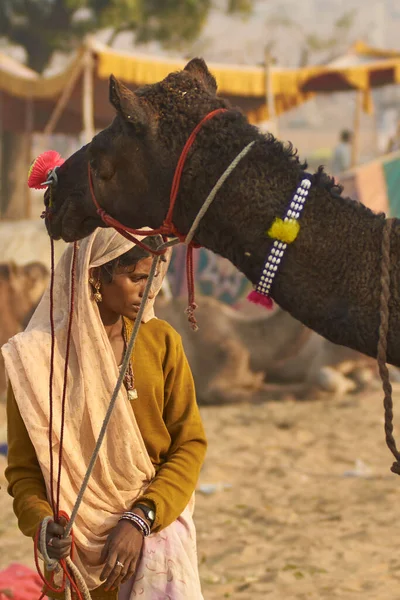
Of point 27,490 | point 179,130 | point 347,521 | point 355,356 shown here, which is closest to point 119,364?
point 27,490

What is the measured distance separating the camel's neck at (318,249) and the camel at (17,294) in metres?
8.20

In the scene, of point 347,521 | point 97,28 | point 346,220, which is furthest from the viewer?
point 97,28

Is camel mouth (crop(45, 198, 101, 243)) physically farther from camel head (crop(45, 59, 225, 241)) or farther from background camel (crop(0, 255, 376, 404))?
background camel (crop(0, 255, 376, 404))

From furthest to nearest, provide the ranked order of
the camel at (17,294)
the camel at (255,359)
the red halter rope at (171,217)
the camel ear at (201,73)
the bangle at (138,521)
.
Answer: the camel at (17,294) → the camel at (255,359) → the bangle at (138,521) → the camel ear at (201,73) → the red halter rope at (171,217)

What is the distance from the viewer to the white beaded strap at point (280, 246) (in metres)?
2.13

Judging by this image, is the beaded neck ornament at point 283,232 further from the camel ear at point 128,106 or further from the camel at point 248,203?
the camel ear at point 128,106

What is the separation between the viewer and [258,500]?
659 cm

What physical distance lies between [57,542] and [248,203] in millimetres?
1214

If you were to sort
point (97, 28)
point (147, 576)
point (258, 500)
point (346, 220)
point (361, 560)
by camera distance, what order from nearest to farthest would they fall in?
point (346, 220) < point (147, 576) < point (361, 560) < point (258, 500) < point (97, 28)

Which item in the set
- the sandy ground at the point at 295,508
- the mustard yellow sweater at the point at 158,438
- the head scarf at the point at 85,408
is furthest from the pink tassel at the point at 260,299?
the sandy ground at the point at 295,508

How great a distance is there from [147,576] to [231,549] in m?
2.86

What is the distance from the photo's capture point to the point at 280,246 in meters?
2.14

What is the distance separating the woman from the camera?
278 cm

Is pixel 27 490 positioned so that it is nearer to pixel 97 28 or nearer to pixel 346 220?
pixel 346 220
